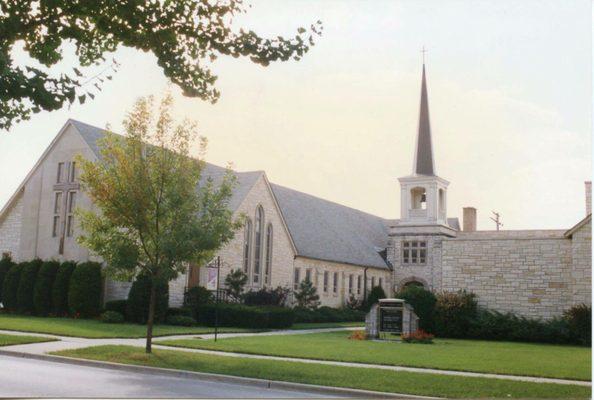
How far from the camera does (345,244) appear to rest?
2003 inches

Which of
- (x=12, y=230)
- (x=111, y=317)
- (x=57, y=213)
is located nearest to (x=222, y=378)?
(x=111, y=317)

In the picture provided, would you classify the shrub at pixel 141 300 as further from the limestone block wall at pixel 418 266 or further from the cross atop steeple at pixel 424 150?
the cross atop steeple at pixel 424 150

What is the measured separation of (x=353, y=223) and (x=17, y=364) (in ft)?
143

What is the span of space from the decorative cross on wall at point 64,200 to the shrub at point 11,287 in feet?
7.06

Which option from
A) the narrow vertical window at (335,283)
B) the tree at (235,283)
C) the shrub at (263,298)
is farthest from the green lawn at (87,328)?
the narrow vertical window at (335,283)

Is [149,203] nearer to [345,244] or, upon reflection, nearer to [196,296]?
[196,296]

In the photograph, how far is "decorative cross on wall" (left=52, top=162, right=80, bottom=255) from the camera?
33469mm

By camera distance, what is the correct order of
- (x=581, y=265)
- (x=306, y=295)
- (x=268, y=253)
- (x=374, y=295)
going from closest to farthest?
(x=581, y=265) < (x=268, y=253) < (x=306, y=295) < (x=374, y=295)

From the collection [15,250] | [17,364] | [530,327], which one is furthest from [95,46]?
[15,250]

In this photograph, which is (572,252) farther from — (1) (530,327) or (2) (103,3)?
(2) (103,3)

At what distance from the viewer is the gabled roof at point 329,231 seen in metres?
45.2

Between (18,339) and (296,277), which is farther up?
(296,277)

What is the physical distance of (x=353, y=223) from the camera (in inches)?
2270

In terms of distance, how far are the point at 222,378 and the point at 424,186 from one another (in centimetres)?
4357
